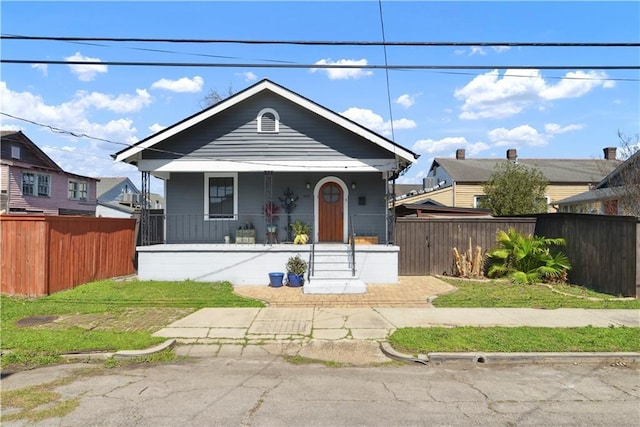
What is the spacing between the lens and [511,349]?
611 centimetres

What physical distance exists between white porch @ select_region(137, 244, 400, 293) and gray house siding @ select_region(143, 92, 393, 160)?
3315 millimetres

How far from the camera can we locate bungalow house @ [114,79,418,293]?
12812 millimetres

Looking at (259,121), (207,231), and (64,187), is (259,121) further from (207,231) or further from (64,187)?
(64,187)

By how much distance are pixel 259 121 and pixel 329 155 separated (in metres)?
2.69

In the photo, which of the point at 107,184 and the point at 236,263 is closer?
the point at 236,263

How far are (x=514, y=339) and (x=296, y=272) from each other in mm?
6710

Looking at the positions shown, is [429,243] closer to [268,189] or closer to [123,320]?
[268,189]

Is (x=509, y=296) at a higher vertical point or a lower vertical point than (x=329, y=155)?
lower

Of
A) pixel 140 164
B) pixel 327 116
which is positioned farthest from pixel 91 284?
pixel 327 116

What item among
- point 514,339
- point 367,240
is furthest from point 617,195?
point 514,339

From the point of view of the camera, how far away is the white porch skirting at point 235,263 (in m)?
12.8

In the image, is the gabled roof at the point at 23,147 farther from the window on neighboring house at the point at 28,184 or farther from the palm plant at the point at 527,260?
the palm plant at the point at 527,260

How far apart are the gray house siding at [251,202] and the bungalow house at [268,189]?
0.04 metres

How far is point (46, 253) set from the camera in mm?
10148
